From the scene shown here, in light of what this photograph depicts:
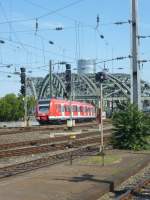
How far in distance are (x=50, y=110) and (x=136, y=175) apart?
4734 cm

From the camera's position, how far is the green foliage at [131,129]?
1035 inches

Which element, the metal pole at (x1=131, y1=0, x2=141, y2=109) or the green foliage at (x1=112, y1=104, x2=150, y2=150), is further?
the metal pole at (x1=131, y1=0, x2=141, y2=109)

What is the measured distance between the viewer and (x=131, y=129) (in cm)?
2644

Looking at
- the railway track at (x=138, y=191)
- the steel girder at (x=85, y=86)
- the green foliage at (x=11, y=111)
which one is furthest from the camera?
the steel girder at (x=85, y=86)

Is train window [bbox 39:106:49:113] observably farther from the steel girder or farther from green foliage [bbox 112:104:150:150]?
the steel girder

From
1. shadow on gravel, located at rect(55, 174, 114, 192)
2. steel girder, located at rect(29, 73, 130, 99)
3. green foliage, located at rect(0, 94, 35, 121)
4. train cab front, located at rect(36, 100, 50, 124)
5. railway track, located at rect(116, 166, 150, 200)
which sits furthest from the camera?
steel girder, located at rect(29, 73, 130, 99)

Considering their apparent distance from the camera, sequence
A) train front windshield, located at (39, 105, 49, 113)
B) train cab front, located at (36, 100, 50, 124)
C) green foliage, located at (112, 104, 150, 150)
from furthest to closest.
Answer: train cab front, located at (36, 100, 50, 124) → train front windshield, located at (39, 105, 49, 113) → green foliage, located at (112, 104, 150, 150)

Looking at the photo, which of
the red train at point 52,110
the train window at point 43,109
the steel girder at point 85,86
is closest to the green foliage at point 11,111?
the steel girder at point 85,86

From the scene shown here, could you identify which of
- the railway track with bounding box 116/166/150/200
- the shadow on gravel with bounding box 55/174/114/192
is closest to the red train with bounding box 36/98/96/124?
the railway track with bounding box 116/166/150/200

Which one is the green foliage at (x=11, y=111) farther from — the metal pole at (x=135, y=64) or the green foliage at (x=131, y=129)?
the green foliage at (x=131, y=129)

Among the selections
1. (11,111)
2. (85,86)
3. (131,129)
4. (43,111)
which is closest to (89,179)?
(131,129)

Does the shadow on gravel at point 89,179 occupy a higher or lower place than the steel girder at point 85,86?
lower

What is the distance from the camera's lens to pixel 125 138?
26.6 meters

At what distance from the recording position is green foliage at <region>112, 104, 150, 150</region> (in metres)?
26.3
